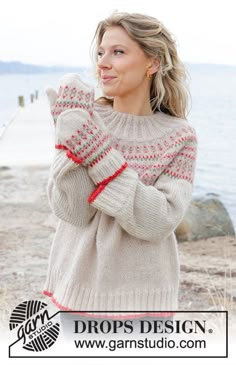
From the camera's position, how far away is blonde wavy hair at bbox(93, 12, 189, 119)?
1.93m

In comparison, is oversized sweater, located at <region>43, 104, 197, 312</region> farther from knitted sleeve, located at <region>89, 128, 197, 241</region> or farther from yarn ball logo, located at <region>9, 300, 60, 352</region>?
yarn ball logo, located at <region>9, 300, 60, 352</region>

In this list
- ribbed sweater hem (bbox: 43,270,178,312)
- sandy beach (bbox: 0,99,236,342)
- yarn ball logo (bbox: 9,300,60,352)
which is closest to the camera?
ribbed sweater hem (bbox: 43,270,178,312)

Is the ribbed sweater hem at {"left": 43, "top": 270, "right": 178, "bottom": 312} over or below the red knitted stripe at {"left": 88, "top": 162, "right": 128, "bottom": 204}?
below

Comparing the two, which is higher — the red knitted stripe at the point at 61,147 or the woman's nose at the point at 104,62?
the woman's nose at the point at 104,62

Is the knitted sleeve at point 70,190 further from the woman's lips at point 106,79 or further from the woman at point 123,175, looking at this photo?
the woman's lips at point 106,79

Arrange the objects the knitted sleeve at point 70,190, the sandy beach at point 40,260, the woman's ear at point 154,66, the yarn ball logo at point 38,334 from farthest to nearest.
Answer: the sandy beach at point 40,260 < the yarn ball logo at point 38,334 < the woman's ear at point 154,66 < the knitted sleeve at point 70,190

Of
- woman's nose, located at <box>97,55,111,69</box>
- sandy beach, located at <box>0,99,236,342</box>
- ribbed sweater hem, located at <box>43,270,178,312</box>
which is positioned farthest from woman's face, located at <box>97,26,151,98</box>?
sandy beach, located at <box>0,99,236,342</box>

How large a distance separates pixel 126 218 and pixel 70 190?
0.62ft

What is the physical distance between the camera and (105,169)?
69.3 inches

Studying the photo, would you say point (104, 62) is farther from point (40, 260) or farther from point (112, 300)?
point (40, 260)

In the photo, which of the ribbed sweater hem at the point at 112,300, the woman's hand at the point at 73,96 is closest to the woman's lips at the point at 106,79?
the woman's hand at the point at 73,96

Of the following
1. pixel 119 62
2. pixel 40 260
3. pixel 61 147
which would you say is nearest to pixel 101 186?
pixel 61 147

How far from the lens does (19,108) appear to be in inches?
905

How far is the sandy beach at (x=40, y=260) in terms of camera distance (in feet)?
12.3
